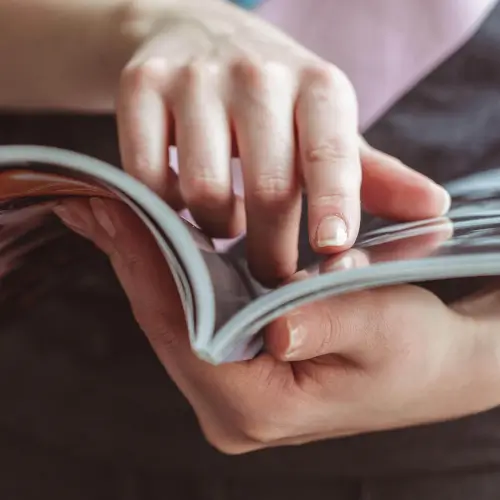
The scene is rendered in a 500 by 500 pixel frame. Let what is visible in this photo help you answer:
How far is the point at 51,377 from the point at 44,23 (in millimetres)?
276

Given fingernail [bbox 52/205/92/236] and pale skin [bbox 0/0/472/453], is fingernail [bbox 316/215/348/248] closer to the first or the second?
pale skin [bbox 0/0/472/453]

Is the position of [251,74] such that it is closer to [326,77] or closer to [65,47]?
[326,77]

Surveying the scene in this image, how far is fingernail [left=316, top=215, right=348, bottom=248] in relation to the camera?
16.0 inches

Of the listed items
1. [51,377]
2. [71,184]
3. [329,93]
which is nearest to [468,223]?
[329,93]

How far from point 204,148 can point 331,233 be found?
3.3 inches

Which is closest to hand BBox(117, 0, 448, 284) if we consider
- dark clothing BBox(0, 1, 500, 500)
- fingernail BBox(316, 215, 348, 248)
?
fingernail BBox(316, 215, 348, 248)

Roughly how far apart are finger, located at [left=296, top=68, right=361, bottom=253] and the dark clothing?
0.59ft

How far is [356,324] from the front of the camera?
0.43 meters

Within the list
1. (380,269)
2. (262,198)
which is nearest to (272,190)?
(262,198)

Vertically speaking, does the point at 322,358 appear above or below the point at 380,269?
below

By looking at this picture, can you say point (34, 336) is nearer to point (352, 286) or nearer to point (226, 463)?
point (226, 463)

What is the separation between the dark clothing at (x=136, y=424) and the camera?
619mm

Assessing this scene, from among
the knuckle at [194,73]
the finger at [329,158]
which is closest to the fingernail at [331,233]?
the finger at [329,158]

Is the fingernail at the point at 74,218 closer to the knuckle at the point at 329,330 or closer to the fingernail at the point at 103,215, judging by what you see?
the fingernail at the point at 103,215
